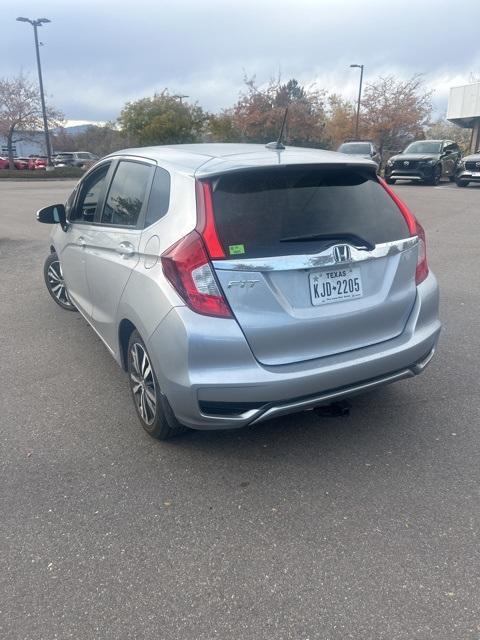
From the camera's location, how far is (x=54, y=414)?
3.69 meters

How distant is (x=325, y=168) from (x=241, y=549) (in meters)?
2.04

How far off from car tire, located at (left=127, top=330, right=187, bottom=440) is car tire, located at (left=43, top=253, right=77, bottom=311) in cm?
262

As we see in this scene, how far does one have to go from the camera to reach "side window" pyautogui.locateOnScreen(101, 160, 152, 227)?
3400 millimetres

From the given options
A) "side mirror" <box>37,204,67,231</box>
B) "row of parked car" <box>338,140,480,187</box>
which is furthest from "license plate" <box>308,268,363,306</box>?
"row of parked car" <box>338,140,480,187</box>

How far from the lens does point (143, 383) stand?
3297mm

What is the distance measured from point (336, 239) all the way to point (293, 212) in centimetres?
28

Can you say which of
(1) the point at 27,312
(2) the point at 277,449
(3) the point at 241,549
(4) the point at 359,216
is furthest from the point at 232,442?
(1) the point at 27,312

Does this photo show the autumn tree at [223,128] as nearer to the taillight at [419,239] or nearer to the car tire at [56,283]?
the car tire at [56,283]

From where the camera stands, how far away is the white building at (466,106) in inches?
1352

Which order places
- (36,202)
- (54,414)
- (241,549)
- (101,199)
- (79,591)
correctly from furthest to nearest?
(36,202), (101,199), (54,414), (241,549), (79,591)

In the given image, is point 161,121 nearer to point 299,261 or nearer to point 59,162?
point 59,162

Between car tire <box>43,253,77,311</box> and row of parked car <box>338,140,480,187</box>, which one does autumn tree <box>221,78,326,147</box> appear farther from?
car tire <box>43,253,77,311</box>

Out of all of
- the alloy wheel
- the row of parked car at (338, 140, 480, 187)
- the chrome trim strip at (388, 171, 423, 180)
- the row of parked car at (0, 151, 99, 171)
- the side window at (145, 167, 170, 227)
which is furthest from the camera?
the row of parked car at (0, 151, 99, 171)

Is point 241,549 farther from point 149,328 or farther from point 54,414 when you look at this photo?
point 54,414
